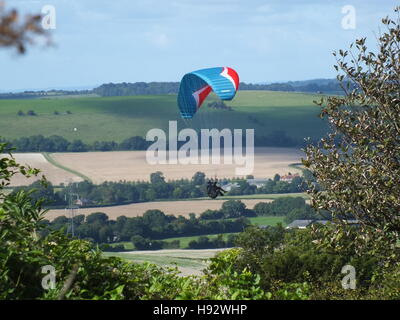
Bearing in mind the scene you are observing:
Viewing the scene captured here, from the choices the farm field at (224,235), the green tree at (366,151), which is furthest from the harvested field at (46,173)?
the green tree at (366,151)

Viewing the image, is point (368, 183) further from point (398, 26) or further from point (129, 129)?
point (129, 129)

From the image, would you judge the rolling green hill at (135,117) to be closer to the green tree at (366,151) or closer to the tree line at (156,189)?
the tree line at (156,189)

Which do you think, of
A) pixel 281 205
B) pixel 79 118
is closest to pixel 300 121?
pixel 79 118

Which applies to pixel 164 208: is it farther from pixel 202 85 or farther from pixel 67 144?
pixel 202 85

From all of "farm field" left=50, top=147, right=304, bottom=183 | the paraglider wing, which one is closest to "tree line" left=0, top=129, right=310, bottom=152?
"farm field" left=50, top=147, right=304, bottom=183
